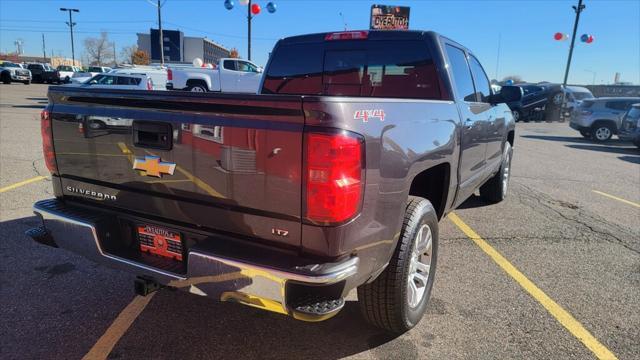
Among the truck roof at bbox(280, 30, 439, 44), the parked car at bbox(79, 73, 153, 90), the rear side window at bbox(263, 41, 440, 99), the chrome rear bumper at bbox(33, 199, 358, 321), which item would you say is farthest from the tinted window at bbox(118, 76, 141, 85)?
the chrome rear bumper at bbox(33, 199, 358, 321)

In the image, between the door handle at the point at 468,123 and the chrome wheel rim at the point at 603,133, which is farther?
the chrome wheel rim at the point at 603,133

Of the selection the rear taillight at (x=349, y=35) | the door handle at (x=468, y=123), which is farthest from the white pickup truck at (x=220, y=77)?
the door handle at (x=468, y=123)

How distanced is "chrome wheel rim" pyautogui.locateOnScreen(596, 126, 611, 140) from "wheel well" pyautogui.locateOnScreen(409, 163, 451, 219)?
16.2 meters

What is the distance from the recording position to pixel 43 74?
1636 inches

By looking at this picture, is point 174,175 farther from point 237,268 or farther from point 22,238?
point 22,238

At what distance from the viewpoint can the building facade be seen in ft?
277

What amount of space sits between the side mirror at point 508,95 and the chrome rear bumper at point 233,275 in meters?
3.53

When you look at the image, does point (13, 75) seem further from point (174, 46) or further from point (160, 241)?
point (174, 46)

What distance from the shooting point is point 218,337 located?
2809 millimetres

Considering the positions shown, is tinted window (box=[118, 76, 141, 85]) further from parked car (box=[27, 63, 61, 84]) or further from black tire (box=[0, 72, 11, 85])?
parked car (box=[27, 63, 61, 84])

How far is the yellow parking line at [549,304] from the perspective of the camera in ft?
9.30

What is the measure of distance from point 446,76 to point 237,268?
251 cm

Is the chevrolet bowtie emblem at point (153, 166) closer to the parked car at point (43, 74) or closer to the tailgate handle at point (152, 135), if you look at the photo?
the tailgate handle at point (152, 135)

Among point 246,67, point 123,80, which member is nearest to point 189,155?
point 123,80
